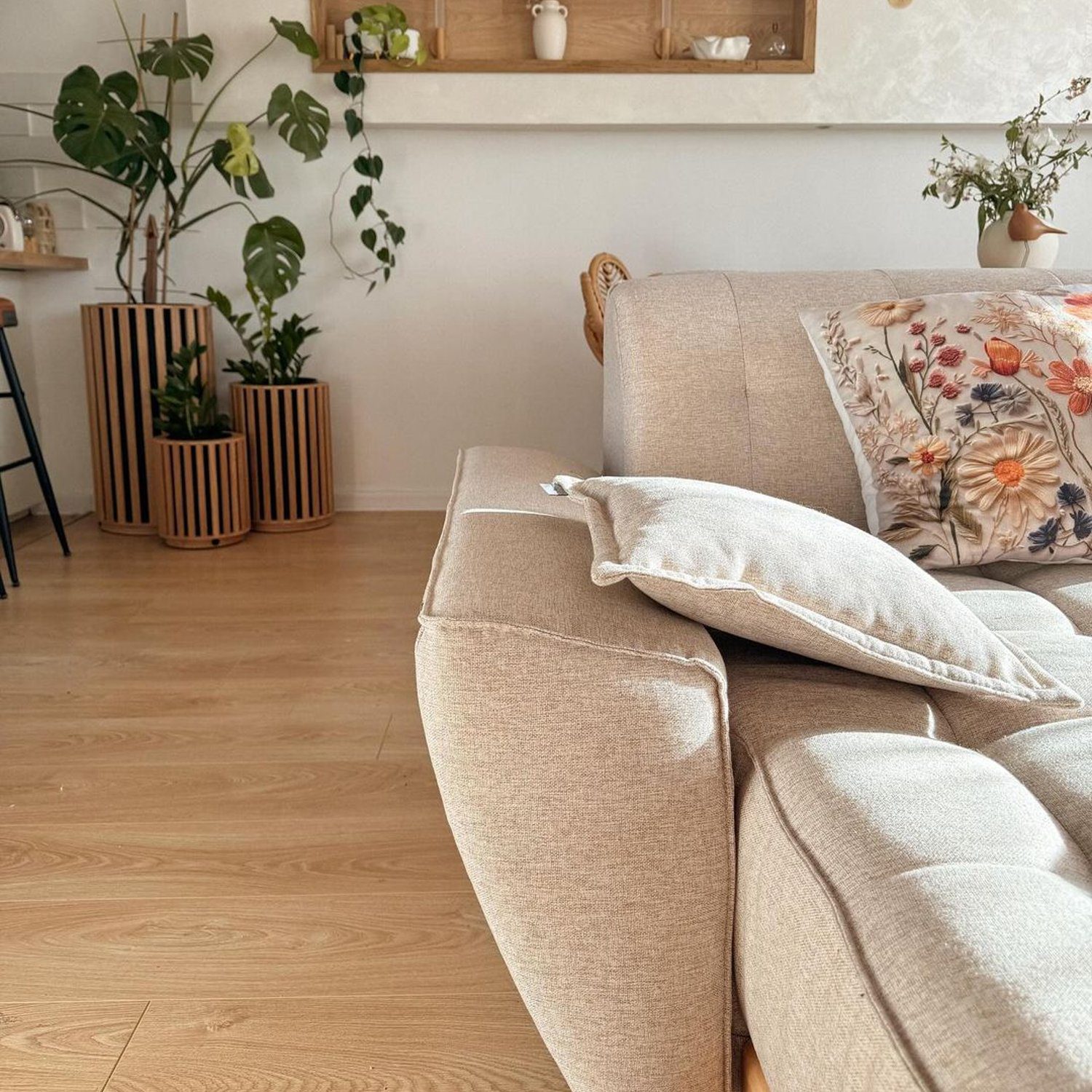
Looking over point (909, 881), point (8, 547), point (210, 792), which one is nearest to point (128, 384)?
point (8, 547)

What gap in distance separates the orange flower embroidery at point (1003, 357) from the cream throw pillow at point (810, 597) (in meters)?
0.48

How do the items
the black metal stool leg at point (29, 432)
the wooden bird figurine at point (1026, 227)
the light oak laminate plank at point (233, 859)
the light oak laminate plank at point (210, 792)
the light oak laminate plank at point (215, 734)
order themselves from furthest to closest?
the black metal stool leg at point (29, 432), the wooden bird figurine at point (1026, 227), the light oak laminate plank at point (215, 734), the light oak laminate plank at point (210, 792), the light oak laminate plank at point (233, 859)

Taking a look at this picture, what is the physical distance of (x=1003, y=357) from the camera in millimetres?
1383

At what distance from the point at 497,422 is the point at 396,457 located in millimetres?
349

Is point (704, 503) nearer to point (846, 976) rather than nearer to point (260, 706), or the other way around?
point (846, 976)

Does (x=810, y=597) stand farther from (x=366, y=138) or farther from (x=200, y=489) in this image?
(x=366, y=138)

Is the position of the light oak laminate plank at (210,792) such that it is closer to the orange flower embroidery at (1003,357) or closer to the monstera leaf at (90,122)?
the orange flower embroidery at (1003,357)

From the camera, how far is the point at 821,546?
0.98 m

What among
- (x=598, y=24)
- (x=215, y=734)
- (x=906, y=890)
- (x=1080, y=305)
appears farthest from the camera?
(x=598, y=24)

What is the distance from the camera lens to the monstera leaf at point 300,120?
10.2 ft

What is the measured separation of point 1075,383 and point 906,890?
36.0 inches

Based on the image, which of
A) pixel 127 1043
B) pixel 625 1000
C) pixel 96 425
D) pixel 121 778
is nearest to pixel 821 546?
pixel 625 1000

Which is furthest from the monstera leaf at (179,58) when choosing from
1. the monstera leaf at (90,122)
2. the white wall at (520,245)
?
the white wall at (520,245)

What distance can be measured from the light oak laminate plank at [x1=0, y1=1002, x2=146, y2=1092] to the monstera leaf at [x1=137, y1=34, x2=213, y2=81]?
260 centimetres
